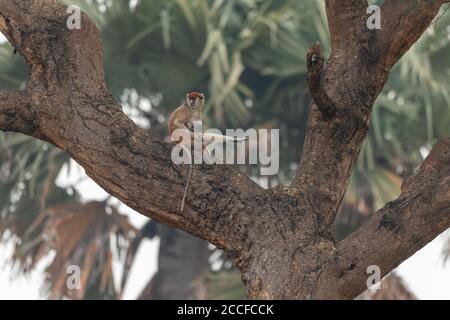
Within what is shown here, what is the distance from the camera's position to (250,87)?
29.2 feet

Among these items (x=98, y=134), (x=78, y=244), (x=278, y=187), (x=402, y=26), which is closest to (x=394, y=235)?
(x=278, y=187)

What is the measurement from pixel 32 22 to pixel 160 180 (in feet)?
2.87

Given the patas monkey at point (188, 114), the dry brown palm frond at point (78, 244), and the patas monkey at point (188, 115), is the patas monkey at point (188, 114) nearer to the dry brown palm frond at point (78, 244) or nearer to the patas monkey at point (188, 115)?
the patas monkey at point (188, 115)

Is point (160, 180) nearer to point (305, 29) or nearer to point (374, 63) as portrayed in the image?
point (374, 63)

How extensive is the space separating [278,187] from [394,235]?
0.50 m

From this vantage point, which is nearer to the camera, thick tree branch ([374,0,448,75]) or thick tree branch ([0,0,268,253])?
thick tree branch ([0,0,268,253])

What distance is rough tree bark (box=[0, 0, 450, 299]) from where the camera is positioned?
3.77 meters

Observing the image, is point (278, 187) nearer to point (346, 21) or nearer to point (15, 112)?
point (346, 21)

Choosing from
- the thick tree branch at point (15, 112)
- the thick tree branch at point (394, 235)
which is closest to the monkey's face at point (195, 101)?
the thick tree branch at point (15, 112)

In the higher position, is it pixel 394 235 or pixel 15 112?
pixel 15 112

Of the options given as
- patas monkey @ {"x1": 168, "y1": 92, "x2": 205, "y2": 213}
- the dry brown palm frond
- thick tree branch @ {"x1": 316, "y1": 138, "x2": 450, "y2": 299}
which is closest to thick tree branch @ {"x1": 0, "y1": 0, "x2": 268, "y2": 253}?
thick tree branch @ {"x1": 316, "y1": 138, "x2": 450, "y2": 299}

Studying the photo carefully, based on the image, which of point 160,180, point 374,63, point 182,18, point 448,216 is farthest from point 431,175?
point 182,18

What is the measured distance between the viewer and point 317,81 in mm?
3795

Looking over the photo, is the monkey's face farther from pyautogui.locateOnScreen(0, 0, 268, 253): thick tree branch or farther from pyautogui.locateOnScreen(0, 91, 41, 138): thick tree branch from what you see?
pyautogui.locateOnScreen(0, 91, 41, 138): thick tree branch
